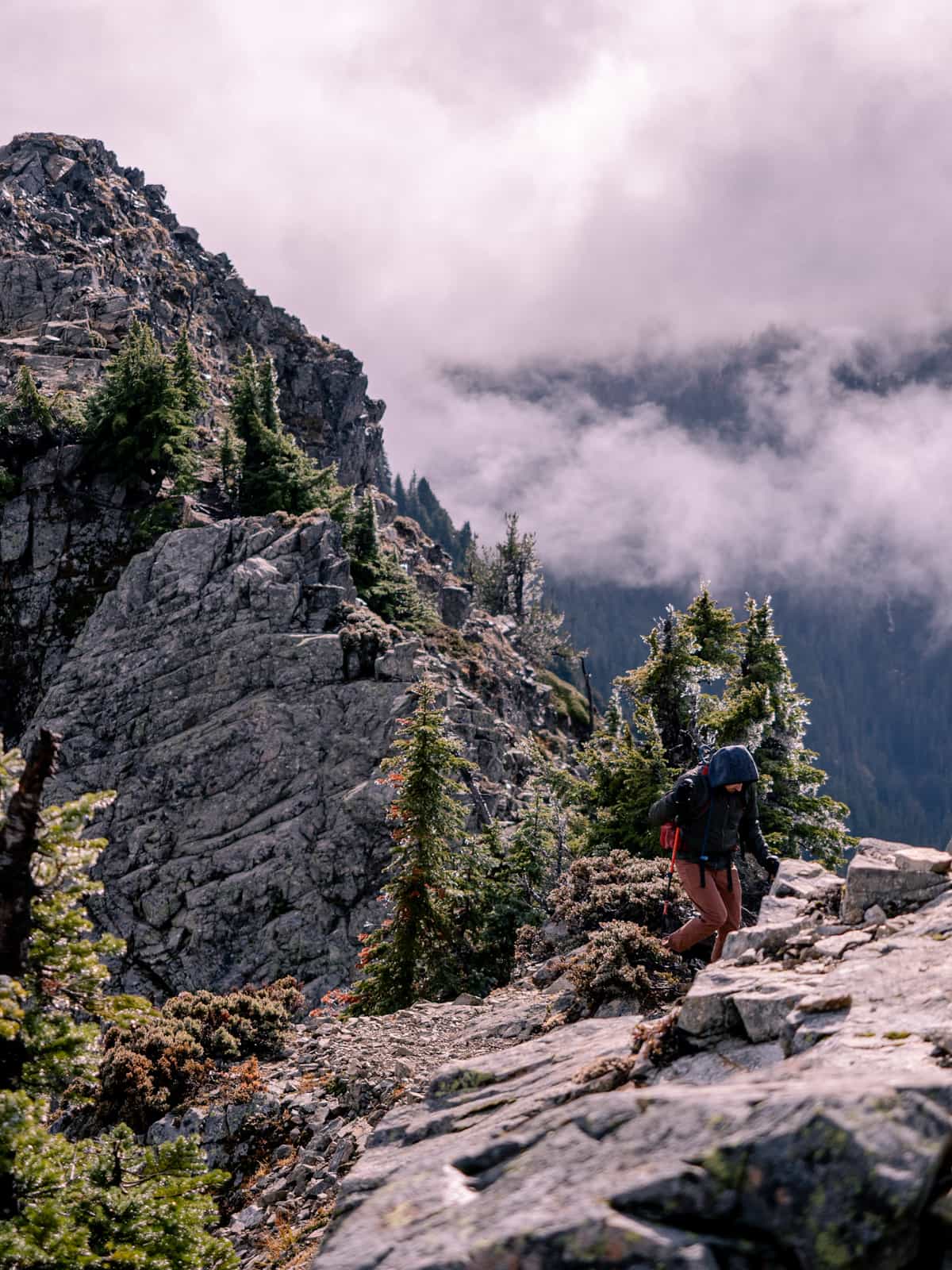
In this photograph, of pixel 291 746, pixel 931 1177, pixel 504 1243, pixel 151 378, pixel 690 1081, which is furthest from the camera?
pixel 151 378

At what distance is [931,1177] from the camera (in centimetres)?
429

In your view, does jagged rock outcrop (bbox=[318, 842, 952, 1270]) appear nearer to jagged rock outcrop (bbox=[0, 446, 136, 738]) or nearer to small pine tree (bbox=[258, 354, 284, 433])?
jagged rock outcrop (bbox=[0, 446, 136, 738])

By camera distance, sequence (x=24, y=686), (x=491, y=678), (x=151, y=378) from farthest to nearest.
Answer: (x=491, y=678), (x=151, y=378), (x=24, y=686)

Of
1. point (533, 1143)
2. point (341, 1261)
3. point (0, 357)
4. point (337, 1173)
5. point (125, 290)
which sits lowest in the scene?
point (337, 1173)

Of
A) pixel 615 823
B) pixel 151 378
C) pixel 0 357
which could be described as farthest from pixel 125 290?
pixel 615 823

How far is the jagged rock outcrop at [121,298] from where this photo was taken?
67.6m

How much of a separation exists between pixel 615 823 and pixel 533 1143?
17.8 meters

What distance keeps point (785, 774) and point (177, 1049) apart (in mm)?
18815

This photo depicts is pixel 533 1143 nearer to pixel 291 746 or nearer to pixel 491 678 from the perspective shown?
pixel 291 746

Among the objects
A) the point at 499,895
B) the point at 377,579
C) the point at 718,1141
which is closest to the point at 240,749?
the point at 377,579

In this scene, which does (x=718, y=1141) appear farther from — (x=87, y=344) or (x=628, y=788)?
(x=87, y=344)

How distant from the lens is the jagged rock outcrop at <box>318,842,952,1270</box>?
432 centimetres

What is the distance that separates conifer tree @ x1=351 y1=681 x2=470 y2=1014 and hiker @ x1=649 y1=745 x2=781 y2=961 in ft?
38.2

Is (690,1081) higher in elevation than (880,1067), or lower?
lower
